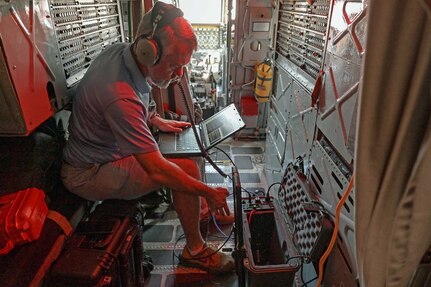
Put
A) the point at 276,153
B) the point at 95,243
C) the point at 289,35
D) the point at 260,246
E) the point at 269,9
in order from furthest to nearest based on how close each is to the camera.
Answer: the point at 269,9 → the point at 276,153 → the point at 289,35 → the point at 260,246 → the point at 95,243

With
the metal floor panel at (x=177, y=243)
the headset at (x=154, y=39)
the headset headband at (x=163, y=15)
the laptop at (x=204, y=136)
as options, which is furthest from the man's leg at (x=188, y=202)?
the headset headband at (x=163, y=15)

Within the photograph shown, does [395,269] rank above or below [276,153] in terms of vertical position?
above

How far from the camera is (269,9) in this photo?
404 centimetres

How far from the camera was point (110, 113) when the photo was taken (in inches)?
64.0

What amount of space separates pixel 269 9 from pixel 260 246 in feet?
10.5

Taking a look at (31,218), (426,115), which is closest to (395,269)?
(426,115)

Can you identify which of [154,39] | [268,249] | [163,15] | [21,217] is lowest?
[268,249]

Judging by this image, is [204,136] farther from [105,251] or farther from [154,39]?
[105,251]

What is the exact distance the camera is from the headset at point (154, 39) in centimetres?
161

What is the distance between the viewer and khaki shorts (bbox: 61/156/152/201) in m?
1.90

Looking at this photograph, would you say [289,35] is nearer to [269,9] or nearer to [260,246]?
[269,9]

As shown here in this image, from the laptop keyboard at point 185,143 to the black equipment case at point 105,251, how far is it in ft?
1.80

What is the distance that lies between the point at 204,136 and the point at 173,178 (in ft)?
2.52

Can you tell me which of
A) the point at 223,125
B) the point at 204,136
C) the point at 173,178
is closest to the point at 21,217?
the point at 173,178
